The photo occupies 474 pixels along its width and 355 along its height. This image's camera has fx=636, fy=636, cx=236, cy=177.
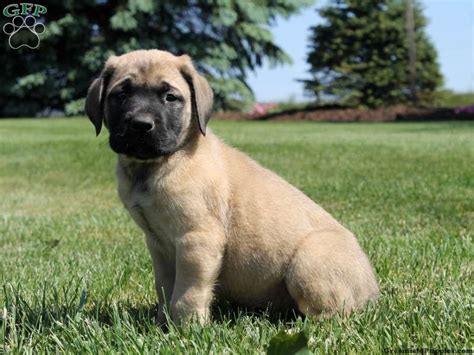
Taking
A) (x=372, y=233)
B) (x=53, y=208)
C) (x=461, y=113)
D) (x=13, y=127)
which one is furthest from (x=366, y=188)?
(x=461, y=113)

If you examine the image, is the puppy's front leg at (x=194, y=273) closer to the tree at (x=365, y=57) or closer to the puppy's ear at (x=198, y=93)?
the puppy's ear at (x=198, y=93)

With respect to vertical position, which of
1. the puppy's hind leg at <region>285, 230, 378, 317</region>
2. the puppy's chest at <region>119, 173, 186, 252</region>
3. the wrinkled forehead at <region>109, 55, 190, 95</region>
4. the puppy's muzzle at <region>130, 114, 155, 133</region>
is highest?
the wrinkled forehead at <region>109, 55, 190, 95</region>

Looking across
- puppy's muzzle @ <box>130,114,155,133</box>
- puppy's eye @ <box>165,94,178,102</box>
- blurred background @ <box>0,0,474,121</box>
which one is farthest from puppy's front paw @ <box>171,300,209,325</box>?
blurred background @ <box>0,0,474,121</box>

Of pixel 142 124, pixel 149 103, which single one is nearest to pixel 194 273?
pixel 142 124

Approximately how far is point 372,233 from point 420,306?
92.6 inches

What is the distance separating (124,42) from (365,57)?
17321 millimetres

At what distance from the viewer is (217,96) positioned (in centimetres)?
2878

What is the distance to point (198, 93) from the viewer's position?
3225 mm

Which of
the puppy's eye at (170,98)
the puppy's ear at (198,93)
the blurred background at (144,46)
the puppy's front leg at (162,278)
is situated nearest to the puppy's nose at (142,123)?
the puppy's eye at (170,98)

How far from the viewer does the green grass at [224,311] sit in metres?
2.77

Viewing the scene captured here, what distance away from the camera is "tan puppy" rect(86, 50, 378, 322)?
295cm

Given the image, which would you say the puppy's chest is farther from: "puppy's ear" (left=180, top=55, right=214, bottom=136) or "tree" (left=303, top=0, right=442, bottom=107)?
"tree" (left=303, top=0, right=442, bottom=107)

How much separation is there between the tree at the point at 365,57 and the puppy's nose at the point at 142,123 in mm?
34755

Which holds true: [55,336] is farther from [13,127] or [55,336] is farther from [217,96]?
[217,96]
